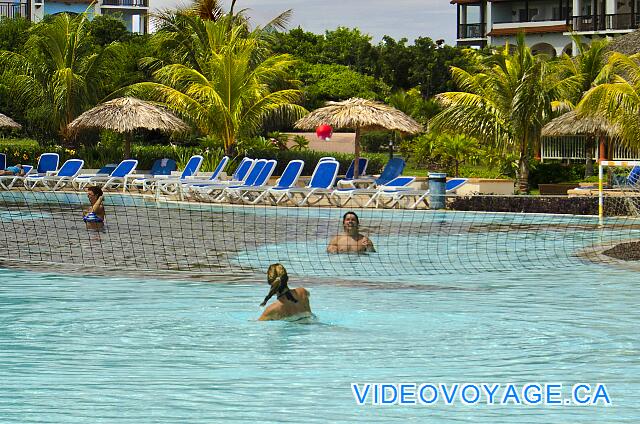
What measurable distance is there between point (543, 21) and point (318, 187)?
48194 millimetres

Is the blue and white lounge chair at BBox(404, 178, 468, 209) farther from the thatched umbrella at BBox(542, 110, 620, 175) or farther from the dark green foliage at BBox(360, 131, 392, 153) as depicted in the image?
the dark green foliage at BBox(360, 131, 392, 153)

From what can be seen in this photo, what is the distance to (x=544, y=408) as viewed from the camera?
7.16m

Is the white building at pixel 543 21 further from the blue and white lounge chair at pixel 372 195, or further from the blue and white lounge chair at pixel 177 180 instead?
the blue and white lounge chair at pixel 372 195

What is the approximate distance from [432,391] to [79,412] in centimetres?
239

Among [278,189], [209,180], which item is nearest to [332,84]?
[209,180]

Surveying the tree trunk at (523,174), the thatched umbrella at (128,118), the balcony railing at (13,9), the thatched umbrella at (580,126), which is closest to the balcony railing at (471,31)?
the balcony railing at (13,9)

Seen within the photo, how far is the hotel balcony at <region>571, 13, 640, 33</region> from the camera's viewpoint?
2467 inches

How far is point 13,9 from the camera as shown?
266ft

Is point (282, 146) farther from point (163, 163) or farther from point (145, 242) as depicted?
point (145, 242)

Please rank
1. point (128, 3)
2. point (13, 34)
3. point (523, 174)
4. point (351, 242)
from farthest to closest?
point (128, 3) → point (13, 34) → point (523, 174) → point (351, 242)

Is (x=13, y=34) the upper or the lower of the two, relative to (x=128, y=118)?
upper

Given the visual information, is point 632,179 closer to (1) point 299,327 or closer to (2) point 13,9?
(1) point 299,327

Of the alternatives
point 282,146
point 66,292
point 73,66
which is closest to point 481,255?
point 66,292

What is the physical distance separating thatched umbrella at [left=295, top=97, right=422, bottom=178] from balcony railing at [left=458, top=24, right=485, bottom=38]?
151 feet
